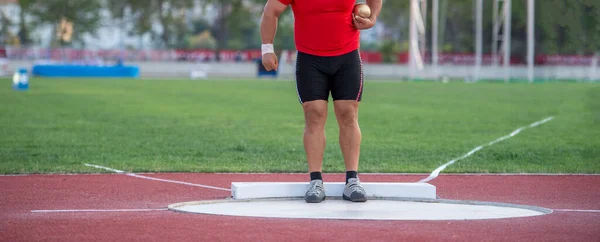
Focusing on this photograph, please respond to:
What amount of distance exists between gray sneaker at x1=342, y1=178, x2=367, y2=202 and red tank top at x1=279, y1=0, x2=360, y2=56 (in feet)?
3.53

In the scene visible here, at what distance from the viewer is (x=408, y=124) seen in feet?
68.2

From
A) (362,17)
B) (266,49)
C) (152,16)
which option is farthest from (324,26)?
(152,16)

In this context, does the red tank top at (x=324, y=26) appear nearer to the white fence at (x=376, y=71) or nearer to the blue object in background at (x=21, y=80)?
the blue object in background at (x=21, y=80)

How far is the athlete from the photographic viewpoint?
336 inches

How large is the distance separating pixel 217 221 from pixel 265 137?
394 inches

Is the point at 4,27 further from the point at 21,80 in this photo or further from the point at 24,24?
the point at 21,80

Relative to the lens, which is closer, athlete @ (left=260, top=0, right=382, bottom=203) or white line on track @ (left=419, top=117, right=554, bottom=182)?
athlete @ (left=260, top=0, right=382, bottom=203)

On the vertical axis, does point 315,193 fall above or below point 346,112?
below

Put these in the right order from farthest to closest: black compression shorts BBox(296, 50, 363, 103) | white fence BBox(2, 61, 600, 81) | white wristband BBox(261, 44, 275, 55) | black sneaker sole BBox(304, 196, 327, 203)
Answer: white fence BBox(2, 61, 600, 81)
white wristband BBox(261, 44, 275, 55)
black compression shorts BBox(296, 50, 363, 103)
black sneaker sole BBox(304, 196, 327, 203)

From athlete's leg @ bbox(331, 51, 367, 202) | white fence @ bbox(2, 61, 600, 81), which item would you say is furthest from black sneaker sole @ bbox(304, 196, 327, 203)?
white fence @ bbox(2, 61, 600, 81)

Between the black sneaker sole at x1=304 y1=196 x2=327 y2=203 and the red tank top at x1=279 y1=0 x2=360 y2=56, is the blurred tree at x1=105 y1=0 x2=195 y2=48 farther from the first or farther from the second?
the black sneaker sole at x1=304 y1=196 x2=327 y2=203

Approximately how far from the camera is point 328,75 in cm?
873

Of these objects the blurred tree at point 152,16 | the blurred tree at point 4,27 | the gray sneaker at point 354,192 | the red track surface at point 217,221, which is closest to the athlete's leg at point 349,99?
the gray sneaker at point 354,192

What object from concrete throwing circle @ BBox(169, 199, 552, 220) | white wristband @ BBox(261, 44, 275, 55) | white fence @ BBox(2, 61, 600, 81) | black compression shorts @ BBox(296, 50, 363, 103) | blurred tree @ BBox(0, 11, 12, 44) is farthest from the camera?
blurred tree @ BBox(0, 11, 12, 44)
